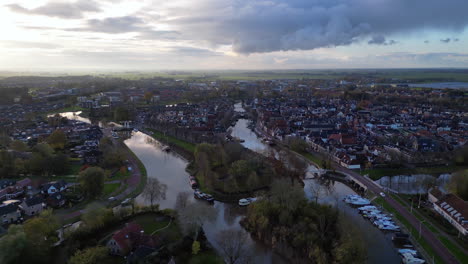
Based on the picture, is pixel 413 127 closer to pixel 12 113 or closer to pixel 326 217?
pixel 326 217

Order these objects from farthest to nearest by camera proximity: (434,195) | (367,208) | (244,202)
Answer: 1. (244,202)
2. (434,195)
3. (367,208)

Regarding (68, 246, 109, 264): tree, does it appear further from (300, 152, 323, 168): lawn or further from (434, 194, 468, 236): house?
(300, 152, 323, 168): lawn

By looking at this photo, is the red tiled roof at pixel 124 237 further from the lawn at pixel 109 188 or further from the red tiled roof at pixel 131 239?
the lawn at pixel 109 188

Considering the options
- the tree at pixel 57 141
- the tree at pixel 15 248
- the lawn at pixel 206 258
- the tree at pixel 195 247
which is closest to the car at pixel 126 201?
the tree at pixel 15 248

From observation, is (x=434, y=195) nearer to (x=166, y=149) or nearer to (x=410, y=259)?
(x=410, y=259)

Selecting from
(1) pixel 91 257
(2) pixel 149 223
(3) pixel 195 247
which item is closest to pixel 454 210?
(3) pixel 195 247
